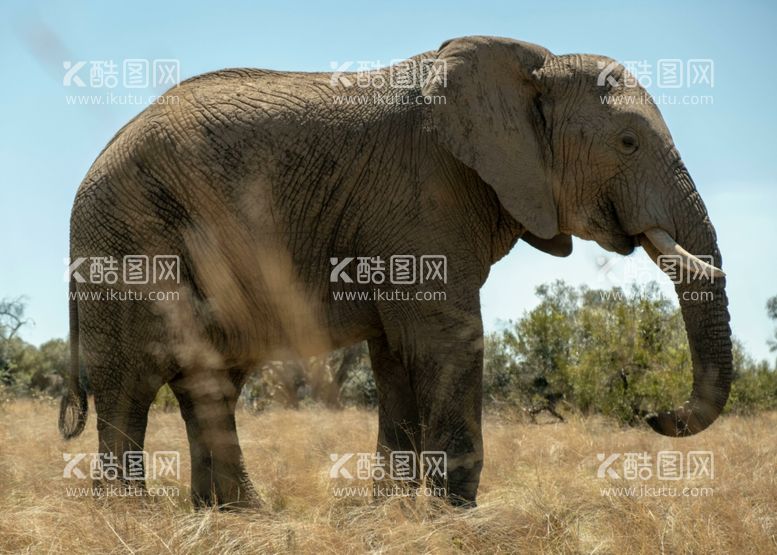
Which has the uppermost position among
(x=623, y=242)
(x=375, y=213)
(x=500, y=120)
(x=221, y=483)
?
(x=500, y=120)

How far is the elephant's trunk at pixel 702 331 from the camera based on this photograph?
19.4 feet

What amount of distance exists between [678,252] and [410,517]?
7.77ft

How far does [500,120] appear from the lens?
6.50 m

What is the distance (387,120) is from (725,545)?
11.3 ft


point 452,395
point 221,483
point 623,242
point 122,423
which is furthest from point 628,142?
point 122,423

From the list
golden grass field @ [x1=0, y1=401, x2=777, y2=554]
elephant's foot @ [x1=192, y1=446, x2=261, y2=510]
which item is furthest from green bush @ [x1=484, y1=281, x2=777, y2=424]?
elephant's foot @ [x1=192, y1=446, x2=261, y2=510]

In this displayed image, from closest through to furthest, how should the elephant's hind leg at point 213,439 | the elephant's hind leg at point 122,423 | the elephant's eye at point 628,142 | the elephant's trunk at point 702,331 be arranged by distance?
the elephant's trunk at point 702,331, the elephant's eye at point 628,142, the elephant's hind leg at point 122,423, the elephant's hind leg at point 213,439

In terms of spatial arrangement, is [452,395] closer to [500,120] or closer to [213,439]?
[500,120]

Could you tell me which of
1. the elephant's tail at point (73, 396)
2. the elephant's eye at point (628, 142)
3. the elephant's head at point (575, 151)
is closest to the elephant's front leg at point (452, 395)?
the elephant's head at point (575, 151)

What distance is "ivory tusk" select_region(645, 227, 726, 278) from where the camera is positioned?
19.6ft

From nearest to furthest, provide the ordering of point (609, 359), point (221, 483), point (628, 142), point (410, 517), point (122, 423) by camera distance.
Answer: point (410, 517)
point (628, 142)
point (122, 423)
point (221, 483)
point (609, 359)

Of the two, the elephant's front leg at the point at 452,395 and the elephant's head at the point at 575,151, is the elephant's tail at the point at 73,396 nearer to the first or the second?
the elephant's front leg at the point at 452,395

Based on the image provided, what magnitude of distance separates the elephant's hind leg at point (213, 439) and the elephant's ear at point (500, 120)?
8.39ft

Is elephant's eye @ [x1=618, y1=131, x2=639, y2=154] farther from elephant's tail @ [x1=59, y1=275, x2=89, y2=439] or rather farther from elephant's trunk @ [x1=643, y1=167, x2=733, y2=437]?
elephant's tail @ [x1=59, y1=275, x2=89, y2=439]
